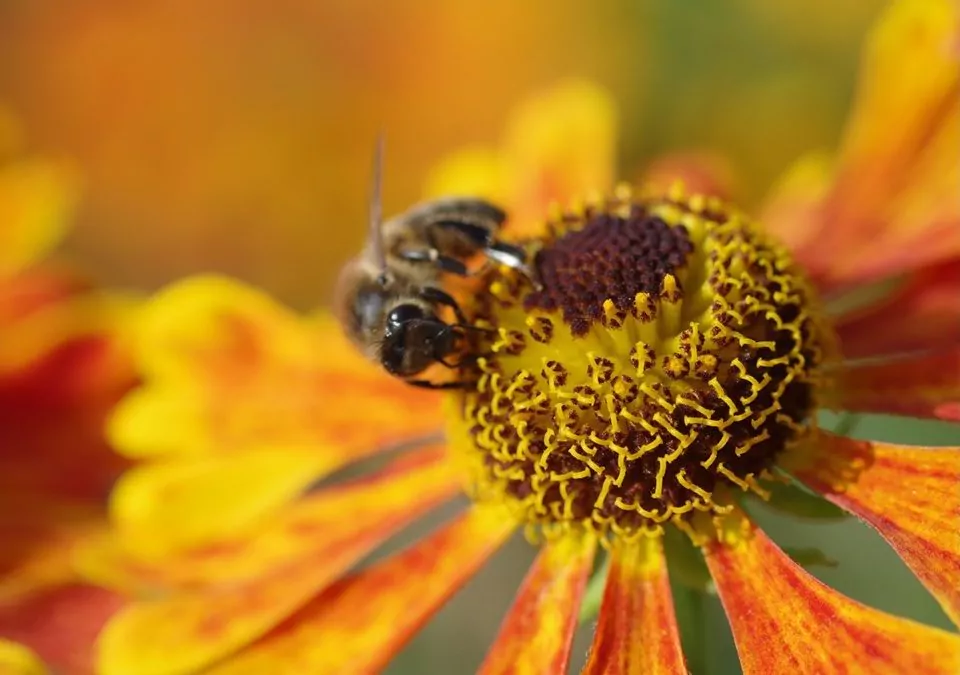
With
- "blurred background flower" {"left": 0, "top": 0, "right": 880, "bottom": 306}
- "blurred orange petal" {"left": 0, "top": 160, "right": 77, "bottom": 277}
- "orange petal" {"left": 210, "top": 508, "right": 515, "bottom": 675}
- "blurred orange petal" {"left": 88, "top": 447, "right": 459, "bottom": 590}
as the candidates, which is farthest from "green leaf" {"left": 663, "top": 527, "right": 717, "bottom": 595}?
"blurred background flower" {"left": 0, "top": 0, "right": 880, "bottom": 306}

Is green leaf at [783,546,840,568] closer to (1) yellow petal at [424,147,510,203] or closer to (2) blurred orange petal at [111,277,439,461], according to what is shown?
(2) blurred orange petal at [111,277,439,461]

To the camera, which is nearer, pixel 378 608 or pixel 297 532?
pixel 378 608

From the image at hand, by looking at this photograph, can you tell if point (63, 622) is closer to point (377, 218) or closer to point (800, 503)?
point (377, 218)

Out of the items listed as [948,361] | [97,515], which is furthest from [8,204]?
[948,361]

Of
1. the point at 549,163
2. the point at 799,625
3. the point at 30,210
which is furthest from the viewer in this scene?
the point at 30,210

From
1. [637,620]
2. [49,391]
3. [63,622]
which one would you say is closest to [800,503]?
[637,620]

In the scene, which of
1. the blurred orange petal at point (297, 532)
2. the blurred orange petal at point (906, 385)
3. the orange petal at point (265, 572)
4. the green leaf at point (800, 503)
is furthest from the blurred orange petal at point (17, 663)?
the blurred orange petal at point (906, 385)
